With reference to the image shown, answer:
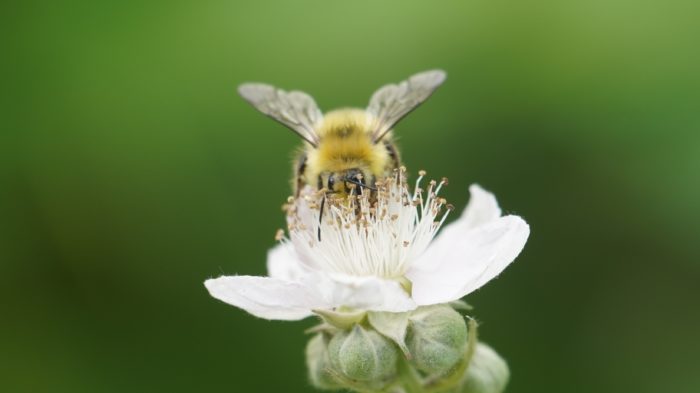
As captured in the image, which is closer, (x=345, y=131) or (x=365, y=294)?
(x=365, y=294)

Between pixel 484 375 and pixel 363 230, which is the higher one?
pixel 363 230

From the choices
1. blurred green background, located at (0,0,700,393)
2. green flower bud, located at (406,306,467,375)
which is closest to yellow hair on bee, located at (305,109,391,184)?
green flower bud, located at (406,306,467,375)

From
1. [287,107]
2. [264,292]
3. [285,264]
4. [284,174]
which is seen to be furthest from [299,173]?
[284,174]

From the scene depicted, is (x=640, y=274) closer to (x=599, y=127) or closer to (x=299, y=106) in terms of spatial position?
(x=599, y=127)

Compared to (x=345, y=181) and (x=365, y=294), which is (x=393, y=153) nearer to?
(x=345, y=181)

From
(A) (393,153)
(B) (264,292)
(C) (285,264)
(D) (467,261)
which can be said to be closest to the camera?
(B) (264,292)

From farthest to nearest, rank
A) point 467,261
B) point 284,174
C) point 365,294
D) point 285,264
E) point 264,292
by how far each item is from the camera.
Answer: point 284,174, point 285,264, point 467,261, point 264,292, point 365,294
